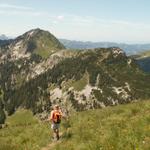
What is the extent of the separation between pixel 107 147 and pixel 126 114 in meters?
11.0

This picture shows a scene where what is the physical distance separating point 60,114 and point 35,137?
2882 millimetres

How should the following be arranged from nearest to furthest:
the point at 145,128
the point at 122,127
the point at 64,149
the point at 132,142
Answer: the point at 132,142, the point at 145,128, the point at 64,149, the point at 122,127

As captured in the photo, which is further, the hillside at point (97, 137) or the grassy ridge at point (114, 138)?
the hillside at point (97, 137)

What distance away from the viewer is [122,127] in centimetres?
2034

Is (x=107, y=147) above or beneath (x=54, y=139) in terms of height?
Answer: above

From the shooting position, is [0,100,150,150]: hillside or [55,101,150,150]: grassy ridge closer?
[55,101,150,150]: grassy ridge

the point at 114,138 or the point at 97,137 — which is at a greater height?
the point at 114,138

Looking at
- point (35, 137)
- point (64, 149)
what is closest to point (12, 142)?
point (35, 137)

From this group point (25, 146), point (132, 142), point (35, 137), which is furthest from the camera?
point (35, 137)

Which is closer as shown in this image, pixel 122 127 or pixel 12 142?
pixel 122 127

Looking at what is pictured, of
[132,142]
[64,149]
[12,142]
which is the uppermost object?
[132,142]

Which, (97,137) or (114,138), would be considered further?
(97,137)

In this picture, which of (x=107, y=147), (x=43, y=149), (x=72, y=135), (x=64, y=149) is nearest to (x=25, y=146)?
(x=43, y=149)

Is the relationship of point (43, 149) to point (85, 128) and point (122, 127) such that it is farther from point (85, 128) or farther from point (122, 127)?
point (122, 127)
